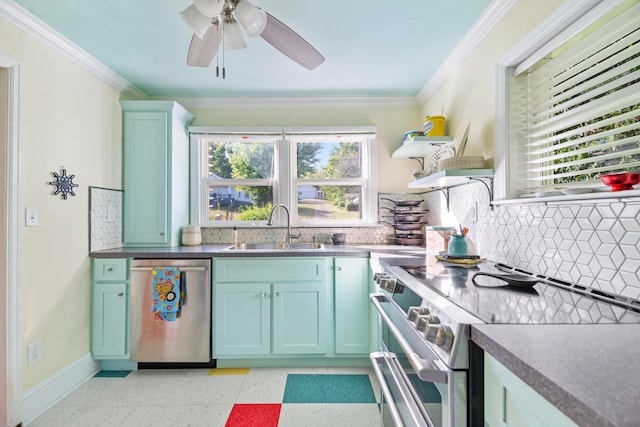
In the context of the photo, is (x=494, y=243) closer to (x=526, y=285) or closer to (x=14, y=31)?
(x=526, y=285)

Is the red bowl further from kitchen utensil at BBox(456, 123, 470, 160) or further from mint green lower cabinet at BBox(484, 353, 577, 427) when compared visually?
kitchen utensil at BBox(456, 123, 470, 160)

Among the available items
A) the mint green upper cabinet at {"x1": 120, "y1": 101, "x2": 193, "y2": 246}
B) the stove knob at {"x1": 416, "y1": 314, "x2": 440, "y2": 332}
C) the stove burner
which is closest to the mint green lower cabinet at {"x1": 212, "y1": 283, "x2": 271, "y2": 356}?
the mint green upper cabinet at {"x1": 120, "y1": 101, "x2": 193, "y2": 246}

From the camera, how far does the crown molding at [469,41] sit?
1712mm

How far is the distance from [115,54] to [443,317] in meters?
2.67

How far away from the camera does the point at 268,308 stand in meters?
2.39

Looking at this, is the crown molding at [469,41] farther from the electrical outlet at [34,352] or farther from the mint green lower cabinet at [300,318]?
the electrical outlet at [34,352]

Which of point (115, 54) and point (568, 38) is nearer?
point (568, 38)

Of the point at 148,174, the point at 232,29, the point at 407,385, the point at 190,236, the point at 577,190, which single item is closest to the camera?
the point at 407,385

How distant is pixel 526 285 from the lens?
1.22 m

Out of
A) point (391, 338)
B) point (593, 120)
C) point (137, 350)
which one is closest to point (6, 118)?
point (137, 350)

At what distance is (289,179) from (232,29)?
1.68m

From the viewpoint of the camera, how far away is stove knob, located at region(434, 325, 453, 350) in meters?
0.83

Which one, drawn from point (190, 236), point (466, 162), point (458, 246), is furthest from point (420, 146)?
point (190, 236)

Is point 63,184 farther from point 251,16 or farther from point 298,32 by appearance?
point 298,32
